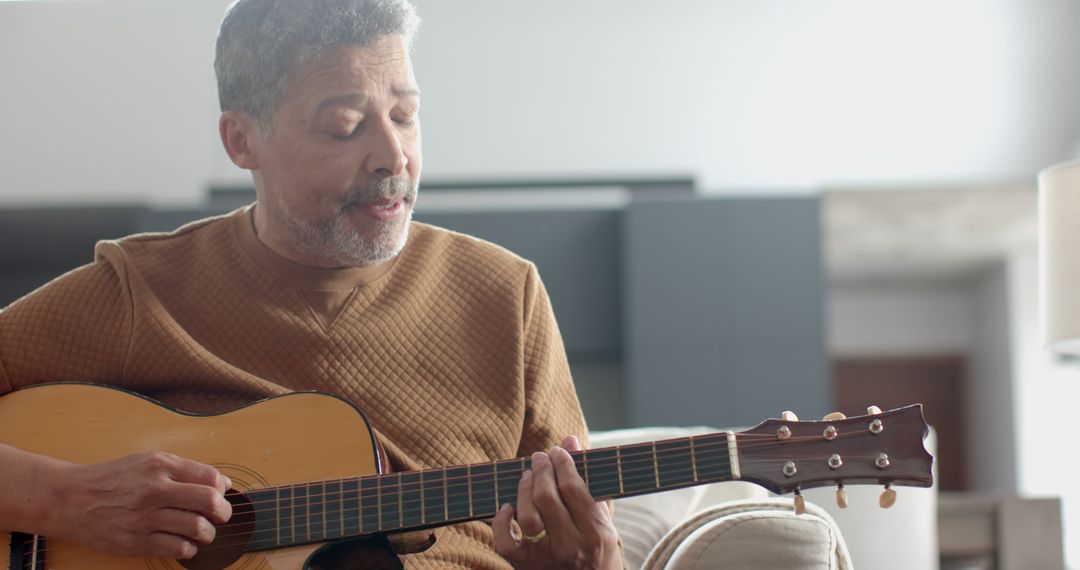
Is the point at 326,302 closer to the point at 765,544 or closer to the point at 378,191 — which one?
the point at 378,191

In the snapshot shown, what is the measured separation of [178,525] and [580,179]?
500 cm

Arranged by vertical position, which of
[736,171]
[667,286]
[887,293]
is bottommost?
[887,293]

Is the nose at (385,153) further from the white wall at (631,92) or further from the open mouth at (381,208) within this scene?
the white wall at (631,92)

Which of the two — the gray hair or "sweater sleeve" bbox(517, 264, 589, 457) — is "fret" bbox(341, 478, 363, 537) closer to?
"sweater sleeve" bbox(517, 264, 589, 457)

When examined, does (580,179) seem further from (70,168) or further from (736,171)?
(70,168)

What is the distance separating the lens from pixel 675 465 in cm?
122

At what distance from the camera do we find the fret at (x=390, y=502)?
1.29m

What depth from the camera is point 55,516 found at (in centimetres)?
132

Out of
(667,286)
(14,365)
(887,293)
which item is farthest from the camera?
(887,293)

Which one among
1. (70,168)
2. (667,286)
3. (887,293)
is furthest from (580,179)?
(887,293)

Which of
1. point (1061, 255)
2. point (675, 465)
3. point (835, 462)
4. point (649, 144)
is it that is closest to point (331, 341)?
point (675, 465)

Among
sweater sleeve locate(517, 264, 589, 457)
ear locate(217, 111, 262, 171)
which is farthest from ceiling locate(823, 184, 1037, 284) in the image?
ear locate(217, 111, 262, 171)

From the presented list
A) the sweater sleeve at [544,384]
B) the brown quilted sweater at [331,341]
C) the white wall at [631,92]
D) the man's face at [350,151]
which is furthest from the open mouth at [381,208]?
the white wall at [631,92]

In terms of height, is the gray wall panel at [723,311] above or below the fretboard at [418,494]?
below
